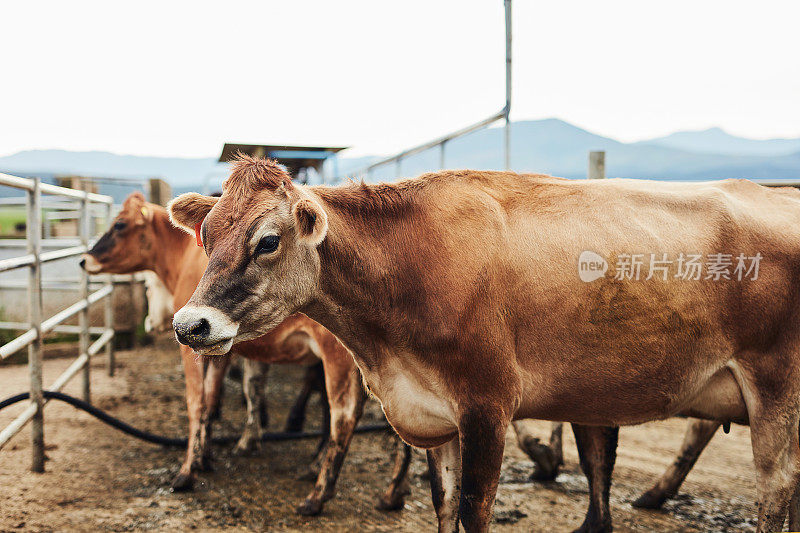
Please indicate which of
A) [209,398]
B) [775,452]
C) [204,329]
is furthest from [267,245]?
[209,398]

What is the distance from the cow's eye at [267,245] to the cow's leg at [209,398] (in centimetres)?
237

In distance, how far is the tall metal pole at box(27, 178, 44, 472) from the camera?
438 cm

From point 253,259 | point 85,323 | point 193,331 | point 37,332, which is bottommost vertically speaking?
point 85,323

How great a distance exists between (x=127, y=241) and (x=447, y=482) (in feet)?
12.5

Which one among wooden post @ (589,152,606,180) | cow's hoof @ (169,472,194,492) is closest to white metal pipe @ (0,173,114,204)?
cow's hoof @ (169,472,194,492)

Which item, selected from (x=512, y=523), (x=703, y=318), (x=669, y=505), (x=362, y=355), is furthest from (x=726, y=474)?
(x=362, y=355)

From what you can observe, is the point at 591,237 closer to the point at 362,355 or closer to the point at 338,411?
the point at 362,355

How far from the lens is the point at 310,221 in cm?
238

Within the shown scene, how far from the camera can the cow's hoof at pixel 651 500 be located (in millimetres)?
4094

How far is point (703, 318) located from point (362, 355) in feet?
5.06

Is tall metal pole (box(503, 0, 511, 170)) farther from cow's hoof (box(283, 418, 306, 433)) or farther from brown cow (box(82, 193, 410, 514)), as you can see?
cow's hoof (box(283, 418, 306, 433))

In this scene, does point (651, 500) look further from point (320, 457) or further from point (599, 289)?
point (320, 457)

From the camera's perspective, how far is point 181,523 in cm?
373

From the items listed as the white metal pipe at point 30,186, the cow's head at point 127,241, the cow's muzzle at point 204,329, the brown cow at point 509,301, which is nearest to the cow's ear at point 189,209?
the brown cow at point 509,301
